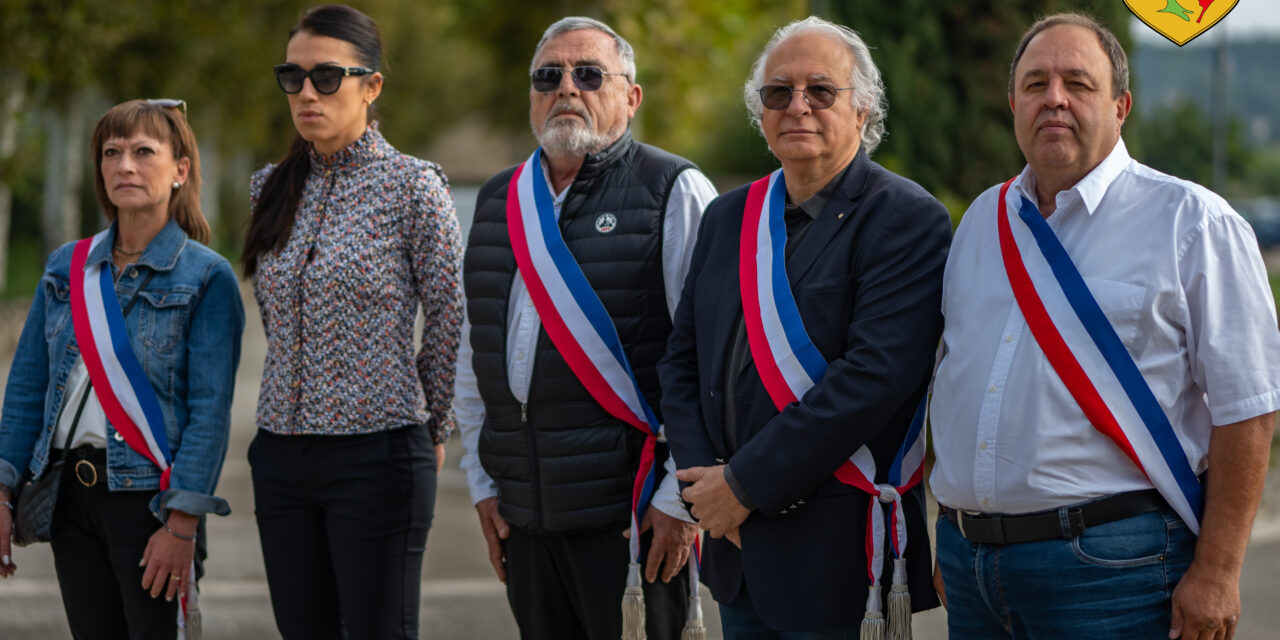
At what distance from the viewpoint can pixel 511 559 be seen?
12.0 feet

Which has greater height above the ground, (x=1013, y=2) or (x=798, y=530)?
(x=1013, y=2)

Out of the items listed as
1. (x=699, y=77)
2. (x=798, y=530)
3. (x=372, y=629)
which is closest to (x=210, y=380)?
(x=372, y=629)

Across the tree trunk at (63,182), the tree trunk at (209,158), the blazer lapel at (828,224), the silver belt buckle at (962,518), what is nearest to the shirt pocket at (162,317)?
the blazer lapel at (828,224)

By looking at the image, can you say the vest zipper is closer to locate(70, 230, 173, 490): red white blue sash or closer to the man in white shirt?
locate(70, 230, 173, 490): red white blue sash

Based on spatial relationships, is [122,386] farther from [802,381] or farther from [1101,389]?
[1101,389]

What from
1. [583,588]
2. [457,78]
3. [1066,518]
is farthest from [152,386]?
[457,78]

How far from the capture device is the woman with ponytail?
145 inches

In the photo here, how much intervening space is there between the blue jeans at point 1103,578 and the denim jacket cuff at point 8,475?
280 centimetres

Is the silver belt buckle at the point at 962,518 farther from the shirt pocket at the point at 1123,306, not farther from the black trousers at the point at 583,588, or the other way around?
the black trousers at the point at 583,588

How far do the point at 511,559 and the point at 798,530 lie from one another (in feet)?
3.36

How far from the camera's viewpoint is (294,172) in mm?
3930

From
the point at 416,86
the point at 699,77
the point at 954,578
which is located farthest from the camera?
the point at 416,86

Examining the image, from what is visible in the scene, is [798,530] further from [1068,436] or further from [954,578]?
[1068,436]

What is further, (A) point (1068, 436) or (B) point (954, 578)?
(B) point (954, 578)
